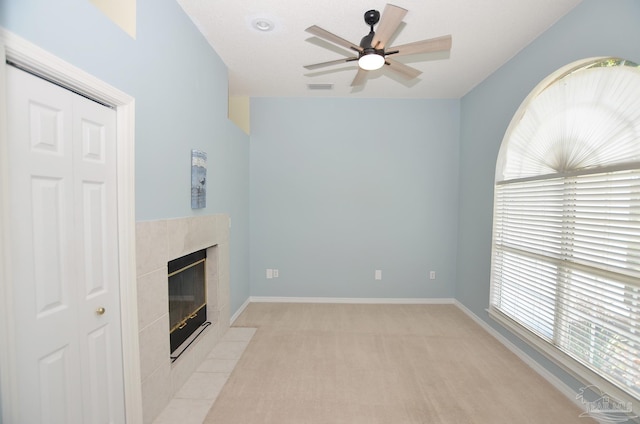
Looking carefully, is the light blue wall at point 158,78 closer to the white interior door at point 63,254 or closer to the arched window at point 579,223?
the white interior door at point 63,254

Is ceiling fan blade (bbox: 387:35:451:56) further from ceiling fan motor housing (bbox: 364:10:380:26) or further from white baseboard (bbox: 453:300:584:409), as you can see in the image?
white baseboard (bbox: 453:300:584:409)

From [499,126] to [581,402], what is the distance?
271 centimetres

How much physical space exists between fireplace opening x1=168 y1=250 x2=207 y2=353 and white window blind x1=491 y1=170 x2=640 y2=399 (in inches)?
129

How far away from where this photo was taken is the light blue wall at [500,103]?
1.89m

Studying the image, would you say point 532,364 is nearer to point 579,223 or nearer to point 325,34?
point 579,223

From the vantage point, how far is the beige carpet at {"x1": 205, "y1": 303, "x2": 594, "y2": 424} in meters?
2.02

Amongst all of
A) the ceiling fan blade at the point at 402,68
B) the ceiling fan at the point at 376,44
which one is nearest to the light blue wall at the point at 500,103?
the ceiling fan at the point at 376,44

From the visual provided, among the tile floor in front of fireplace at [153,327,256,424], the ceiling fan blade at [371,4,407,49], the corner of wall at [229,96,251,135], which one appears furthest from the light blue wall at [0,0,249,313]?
the ceiling fan blade at [371,4,407,49]

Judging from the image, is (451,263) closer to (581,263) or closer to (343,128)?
(581,263)

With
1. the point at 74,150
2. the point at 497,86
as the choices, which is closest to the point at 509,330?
the point at 497,86

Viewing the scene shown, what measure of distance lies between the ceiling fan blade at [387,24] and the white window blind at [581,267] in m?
1.86

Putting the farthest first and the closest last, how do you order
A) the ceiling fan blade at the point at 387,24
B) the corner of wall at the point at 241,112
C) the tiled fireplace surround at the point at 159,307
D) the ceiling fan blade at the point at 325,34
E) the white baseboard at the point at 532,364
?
the corner of wall at the point at 241,112, the white baseboard at the point at 532,364, the ceiling fan blade at the point at 325,34, the tiled fireplace surround at the point at 159,307, the ceiling fan blade at the point at 387,24

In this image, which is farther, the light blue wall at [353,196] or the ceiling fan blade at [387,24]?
the light blue wall at [353,196]

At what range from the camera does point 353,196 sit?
426 cm
